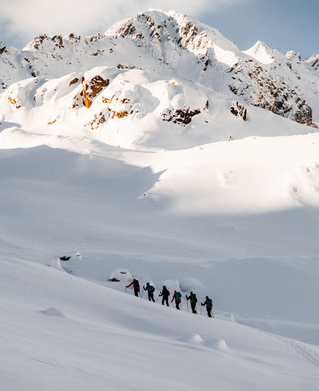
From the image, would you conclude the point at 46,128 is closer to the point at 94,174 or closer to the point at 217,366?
the point at 94,174

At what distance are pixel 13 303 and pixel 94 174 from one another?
2556cm

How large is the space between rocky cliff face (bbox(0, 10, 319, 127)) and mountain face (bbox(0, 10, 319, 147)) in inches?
12.4

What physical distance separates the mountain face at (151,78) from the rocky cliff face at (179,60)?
1.03 ft

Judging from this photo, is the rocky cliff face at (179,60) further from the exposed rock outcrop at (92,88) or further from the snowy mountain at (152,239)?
the snowy mountain at (152,239)

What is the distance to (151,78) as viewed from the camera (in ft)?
172

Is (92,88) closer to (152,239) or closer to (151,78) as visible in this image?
(151,78)

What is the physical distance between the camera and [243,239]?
16875 mm

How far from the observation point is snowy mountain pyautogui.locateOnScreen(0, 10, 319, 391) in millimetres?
3959

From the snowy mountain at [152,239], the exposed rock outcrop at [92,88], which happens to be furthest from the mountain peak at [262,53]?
the exposed rock outcrop at [92,88]

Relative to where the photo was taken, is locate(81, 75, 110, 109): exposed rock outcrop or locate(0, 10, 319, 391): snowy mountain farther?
locate(81, 75, 110, 109): exposed rock outcrop

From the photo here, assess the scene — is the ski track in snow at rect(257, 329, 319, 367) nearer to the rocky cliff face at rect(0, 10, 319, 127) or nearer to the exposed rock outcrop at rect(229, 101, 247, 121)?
the exposed rock outcrop at rect(229, 101, 247, 121)

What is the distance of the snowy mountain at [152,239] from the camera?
13.0 feet

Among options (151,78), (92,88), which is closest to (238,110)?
(151,78)

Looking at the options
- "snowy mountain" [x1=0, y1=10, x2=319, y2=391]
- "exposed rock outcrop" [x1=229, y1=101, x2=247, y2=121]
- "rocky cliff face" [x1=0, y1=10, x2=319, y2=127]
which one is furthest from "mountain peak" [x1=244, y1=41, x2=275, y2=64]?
"exposed rock outcrop" [x1=229, y1=101, x2=247, y2=121]
